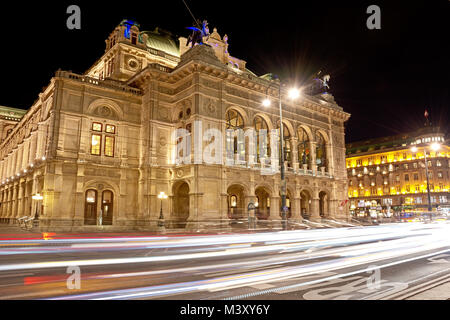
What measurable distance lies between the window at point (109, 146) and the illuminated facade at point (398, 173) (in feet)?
206

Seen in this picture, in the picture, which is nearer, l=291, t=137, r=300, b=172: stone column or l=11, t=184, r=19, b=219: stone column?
l=291, t=137, r=300, b=172: stone column

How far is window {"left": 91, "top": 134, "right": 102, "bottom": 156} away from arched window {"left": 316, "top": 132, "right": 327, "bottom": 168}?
90.4ft

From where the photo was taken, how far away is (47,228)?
86.7 feet

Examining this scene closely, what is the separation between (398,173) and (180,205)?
73.9 m

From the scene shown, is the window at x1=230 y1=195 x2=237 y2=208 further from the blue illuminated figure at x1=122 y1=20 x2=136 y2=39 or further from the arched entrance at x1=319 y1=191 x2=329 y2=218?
the blue illuminated figure at x1=122 y1=20 x2=136 y2=39

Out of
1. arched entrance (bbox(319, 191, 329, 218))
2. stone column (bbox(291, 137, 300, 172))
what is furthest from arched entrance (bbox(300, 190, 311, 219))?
stone column (bbox(291, 137, 300, 172))

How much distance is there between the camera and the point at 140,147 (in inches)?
1288

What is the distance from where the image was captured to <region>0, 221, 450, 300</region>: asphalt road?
655 centimetres

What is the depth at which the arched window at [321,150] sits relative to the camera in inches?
1741

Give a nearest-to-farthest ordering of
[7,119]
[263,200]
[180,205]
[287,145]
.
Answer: [180,205] → [287,145] → [263,200] → [7,119]

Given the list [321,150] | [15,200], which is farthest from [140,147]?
[321,150]

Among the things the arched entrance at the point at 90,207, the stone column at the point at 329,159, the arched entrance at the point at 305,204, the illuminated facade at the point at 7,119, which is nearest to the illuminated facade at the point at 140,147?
the arched entrance at the point at 90,207

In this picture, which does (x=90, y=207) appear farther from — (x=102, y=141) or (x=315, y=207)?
(x=315, y=207)
